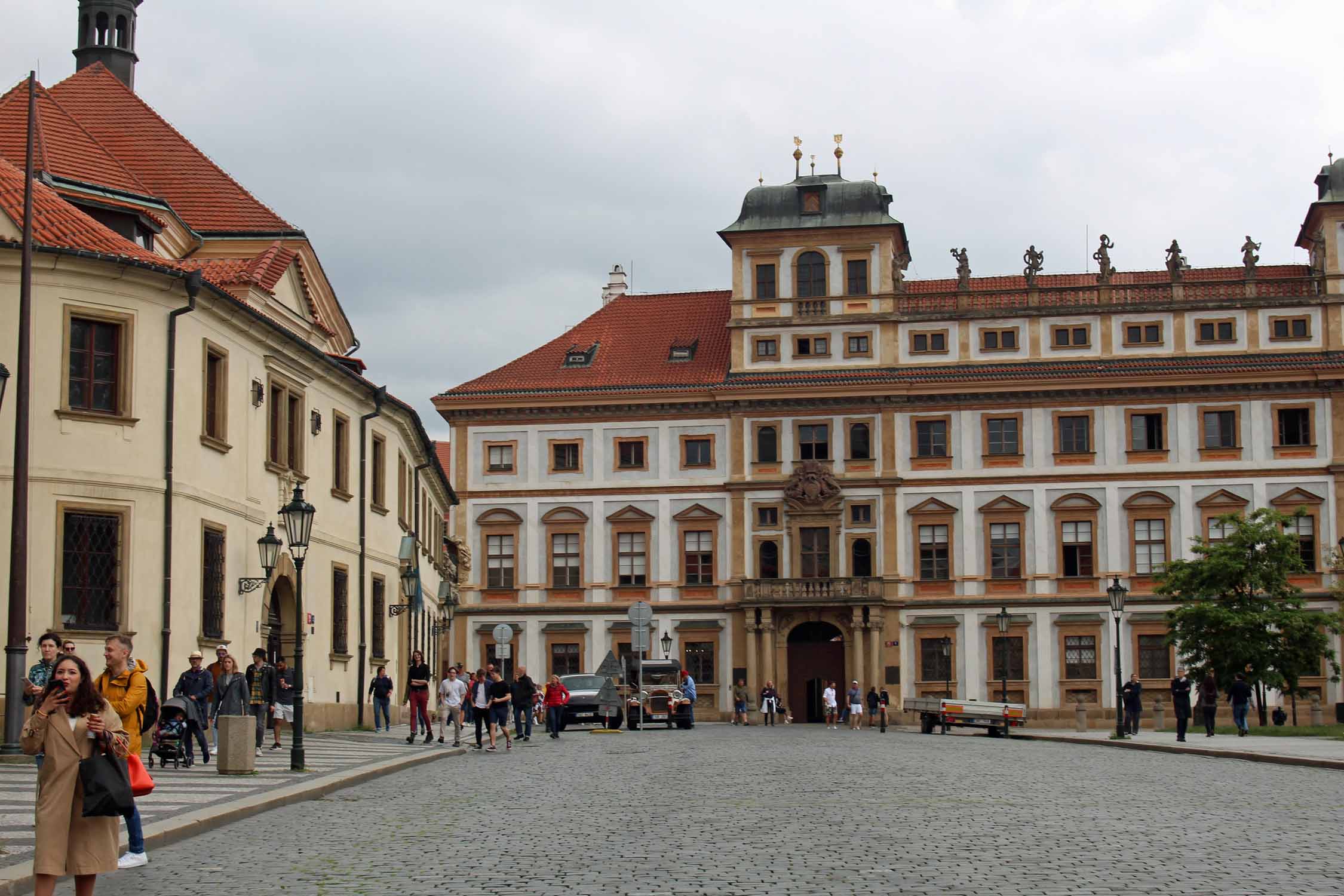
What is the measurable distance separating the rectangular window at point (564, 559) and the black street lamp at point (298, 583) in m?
48.9

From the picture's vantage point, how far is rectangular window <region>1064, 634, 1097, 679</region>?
71375 millimetres

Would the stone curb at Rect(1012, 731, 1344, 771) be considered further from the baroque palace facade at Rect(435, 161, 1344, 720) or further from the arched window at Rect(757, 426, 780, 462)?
the arched window at Rect(757, 426, 780, 462)

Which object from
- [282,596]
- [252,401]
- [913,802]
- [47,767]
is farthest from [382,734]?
[47,767]

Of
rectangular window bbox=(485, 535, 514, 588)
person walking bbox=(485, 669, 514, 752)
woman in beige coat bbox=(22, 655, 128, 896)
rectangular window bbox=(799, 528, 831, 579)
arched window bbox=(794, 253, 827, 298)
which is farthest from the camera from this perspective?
rectangular window bbox=(485, 535, 514, 588)

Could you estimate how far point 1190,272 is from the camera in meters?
76.1

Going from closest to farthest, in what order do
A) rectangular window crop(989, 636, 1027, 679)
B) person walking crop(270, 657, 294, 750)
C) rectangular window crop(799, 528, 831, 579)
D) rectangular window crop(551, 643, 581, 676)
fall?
person walking crop(270, 657, 294, 750) < rectangular window crop(989, 636, 1027, 679) < rectangular window crop(799, 528, 831, 579) < rectangular window crop(551, 643, 581, 676)

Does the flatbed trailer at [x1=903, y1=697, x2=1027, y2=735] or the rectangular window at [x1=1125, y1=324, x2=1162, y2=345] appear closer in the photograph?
the flatbed trailer at [x1=903, y1=697, x2=1027, y2=735]

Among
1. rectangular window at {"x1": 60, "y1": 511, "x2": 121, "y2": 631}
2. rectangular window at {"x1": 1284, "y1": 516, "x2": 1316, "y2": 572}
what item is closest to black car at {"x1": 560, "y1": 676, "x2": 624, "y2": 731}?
rectangular window at {"x1": 60, "y1": 511, "x2": 121, "y2": 631}

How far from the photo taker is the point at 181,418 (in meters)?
30.8

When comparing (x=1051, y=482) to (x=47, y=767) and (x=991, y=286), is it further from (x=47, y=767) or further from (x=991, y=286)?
(x=47, y=767)

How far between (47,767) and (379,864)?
364cm

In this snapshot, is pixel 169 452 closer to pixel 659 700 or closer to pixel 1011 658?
pixel 659 700

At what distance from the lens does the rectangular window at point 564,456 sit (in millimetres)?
76250

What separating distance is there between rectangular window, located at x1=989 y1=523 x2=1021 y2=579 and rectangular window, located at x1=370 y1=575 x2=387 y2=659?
3436cm
